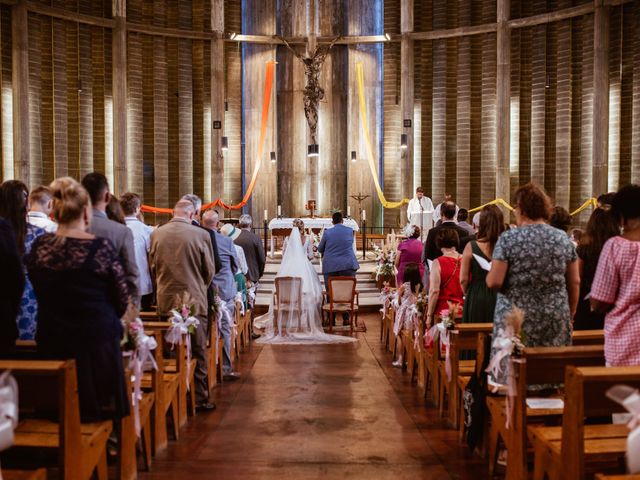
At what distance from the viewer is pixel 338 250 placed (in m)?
8.94

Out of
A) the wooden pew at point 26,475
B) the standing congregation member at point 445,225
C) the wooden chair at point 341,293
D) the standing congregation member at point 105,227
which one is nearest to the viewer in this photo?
the wooden pew at point 26,475

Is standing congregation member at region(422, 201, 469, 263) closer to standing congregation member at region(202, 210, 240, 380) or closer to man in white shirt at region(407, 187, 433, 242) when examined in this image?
standing congregation member at region(202, 210, 240, 380)

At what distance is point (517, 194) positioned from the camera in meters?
3.71

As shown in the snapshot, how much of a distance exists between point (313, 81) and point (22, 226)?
12.2 metres

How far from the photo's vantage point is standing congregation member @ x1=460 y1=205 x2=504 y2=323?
14.8 feet

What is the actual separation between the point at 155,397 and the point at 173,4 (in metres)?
13.3

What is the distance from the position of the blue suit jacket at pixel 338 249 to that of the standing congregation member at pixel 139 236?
3.56m

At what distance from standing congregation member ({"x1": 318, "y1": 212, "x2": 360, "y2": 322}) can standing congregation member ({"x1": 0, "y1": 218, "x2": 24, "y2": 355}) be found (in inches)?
227

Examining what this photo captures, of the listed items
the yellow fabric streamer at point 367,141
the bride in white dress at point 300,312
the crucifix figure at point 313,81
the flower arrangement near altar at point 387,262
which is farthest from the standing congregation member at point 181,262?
the crucifix figure at point 313,81

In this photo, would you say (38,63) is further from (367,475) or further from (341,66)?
(367,475)

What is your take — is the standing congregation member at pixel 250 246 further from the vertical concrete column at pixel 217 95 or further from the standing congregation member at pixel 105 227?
the vertical concrete column at pixel 217 95

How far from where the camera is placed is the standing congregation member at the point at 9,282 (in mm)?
3189

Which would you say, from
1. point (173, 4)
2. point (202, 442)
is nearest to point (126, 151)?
point (173, 4)

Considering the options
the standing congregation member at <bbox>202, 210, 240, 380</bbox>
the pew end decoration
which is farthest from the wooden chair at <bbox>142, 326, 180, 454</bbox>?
the pew end decoration
